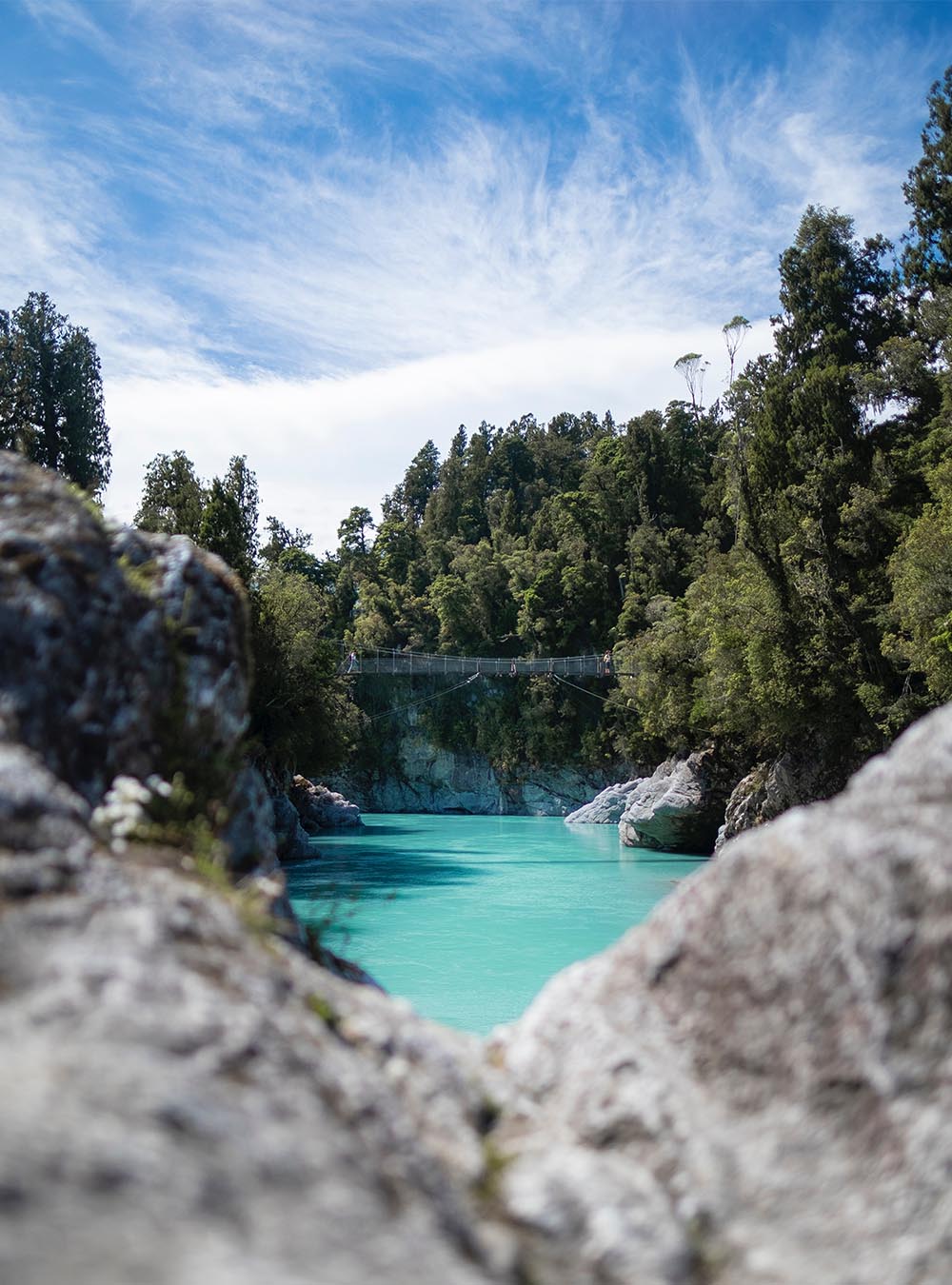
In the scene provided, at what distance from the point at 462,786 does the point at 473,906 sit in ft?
100

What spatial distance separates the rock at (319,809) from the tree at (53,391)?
10202 mm

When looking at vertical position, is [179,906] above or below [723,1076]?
above

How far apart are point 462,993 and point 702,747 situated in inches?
656

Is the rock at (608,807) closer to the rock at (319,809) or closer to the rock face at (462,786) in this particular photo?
the rock at (319,809)

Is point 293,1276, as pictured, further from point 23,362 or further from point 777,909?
point 23,362

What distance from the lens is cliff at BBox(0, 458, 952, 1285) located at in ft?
5.03

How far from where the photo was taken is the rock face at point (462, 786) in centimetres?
4394

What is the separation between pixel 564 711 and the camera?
4353 centimetres

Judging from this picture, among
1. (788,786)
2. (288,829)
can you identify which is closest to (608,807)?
(788,786)

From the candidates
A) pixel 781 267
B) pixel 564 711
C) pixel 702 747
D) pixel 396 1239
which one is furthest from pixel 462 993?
pixel 564 711

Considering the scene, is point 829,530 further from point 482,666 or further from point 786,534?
point 482,666

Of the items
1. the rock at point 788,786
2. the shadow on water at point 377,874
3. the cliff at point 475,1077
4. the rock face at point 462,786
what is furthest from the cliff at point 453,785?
the cliff at point 475,1077

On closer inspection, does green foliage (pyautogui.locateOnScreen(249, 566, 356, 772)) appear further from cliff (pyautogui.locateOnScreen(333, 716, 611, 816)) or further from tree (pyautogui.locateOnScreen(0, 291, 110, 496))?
cliff (pyautogui.locateOnScreen(333, 716, 611, 816))

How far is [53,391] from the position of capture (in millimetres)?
26672
